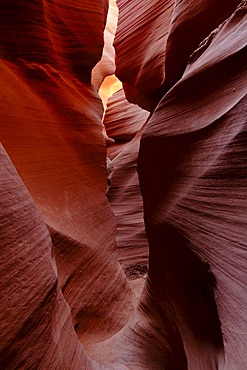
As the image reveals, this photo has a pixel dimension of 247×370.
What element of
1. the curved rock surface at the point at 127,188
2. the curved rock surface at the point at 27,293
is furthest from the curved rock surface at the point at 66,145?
the curved rock surface at the point at 127,188

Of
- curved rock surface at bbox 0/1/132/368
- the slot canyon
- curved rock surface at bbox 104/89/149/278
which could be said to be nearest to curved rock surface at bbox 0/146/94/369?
the slot canyon

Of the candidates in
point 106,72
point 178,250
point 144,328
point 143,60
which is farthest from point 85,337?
point 106,72

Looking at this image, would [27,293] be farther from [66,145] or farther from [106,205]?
[106,205]

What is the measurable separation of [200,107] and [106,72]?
6682 millimetres

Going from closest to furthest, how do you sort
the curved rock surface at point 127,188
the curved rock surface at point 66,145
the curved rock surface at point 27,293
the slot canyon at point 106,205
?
1. the curved rock surface at point 27,293
2. the slot canyon at point 106,205
3. the curved rock surface at point 66,145
4. the curved rock surface at point 127,188

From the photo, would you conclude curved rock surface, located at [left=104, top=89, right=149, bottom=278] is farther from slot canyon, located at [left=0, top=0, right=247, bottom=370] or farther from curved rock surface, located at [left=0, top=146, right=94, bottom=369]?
curved rock surface, located at [left=0, top=146, right=94, bottom=369]

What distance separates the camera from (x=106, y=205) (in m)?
4.06

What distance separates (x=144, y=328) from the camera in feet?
9.15

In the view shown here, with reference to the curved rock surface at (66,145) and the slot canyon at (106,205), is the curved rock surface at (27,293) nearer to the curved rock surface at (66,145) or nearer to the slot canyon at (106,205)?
the slot canyon at (106,205)

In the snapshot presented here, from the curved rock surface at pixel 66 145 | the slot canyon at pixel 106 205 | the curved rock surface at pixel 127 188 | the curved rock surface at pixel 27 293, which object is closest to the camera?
the curved rock surface at pixel 27 293

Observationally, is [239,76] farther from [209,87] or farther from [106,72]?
[106,72]

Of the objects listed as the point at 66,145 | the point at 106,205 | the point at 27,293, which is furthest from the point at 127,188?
the point at 27,293

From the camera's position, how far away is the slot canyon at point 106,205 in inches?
53.4

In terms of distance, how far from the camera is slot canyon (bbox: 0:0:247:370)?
53.4 inches
